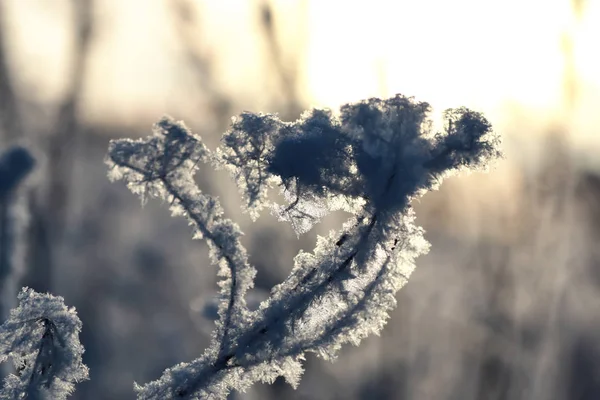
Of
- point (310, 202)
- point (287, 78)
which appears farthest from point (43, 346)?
point (287, 78)

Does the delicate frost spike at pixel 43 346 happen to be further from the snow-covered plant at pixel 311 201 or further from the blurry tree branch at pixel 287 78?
the blurry tree branch at pixel 287 78

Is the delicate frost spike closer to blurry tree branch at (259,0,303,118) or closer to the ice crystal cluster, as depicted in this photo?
the ice crystal cluster

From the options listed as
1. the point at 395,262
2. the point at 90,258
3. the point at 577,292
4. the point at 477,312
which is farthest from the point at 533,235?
the point at 90,258

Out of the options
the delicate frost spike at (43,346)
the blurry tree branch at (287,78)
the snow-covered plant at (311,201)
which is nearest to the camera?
the snow-covered plant at (311,201)

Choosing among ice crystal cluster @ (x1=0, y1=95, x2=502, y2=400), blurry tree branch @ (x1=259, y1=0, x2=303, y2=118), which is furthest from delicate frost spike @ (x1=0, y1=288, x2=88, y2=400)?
blurry tree branch @ (x1=259, y1=0, x2=303, y2=118)

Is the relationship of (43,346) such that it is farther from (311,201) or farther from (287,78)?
(287,78)

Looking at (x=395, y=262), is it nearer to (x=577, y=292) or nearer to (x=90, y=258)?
(x=577, y=292)

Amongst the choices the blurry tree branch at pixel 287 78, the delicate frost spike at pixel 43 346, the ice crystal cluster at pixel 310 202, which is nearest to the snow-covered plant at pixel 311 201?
the ice crystal cluster at pixel 310 202
